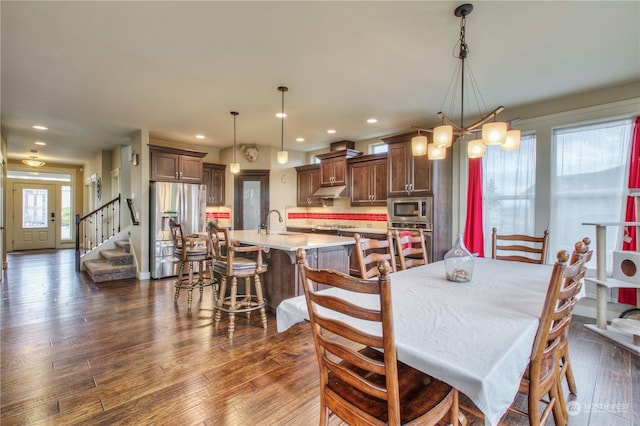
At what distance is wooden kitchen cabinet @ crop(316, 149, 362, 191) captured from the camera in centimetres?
598

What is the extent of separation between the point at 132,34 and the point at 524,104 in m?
4.44

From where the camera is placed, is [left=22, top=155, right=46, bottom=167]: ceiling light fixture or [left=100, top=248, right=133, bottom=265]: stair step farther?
[left=22, top=155, right=46, bottom=167]: ceiling light fixture

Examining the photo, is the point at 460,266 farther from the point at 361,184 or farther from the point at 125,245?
the point at 125,245

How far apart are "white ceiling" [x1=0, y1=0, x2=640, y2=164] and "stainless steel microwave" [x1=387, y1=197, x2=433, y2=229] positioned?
50.7 inches

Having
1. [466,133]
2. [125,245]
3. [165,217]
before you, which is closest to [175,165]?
[165,217]

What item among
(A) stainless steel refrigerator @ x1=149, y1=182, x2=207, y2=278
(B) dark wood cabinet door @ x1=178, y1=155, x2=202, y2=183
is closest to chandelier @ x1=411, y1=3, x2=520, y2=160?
(A) stainless steel refrigerator @ x1=149, y1=182, x2=207, y2=278

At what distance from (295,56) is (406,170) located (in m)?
2.74

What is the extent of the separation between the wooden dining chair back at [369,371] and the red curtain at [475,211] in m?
3.35

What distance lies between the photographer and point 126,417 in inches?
70.7

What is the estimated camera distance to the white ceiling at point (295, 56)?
216 centimetres

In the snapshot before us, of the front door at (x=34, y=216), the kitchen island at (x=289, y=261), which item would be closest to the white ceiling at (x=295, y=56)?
the kitchen island at (x=289, y=261)

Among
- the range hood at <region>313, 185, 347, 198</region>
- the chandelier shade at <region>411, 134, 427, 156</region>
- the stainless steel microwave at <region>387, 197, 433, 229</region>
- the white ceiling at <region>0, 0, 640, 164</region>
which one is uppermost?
the white ceiling at <region>0, 0, 640, 164</region>

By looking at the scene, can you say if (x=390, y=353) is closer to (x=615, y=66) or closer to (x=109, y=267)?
(x=615, y=66)

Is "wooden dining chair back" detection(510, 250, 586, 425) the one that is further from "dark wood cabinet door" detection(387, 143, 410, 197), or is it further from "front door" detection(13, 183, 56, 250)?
"front door" detection(13, 183, 56, 250)
